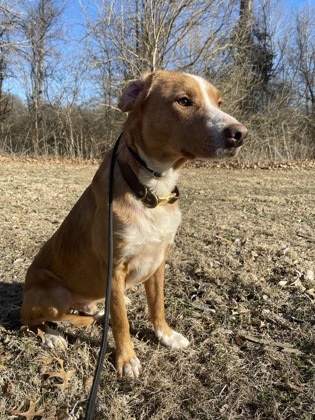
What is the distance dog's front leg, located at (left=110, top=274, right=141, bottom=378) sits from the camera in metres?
2.30

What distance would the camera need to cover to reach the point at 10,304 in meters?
3.15

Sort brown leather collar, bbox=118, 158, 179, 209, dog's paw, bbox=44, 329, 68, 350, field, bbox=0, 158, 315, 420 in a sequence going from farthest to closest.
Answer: dog's paw, bbox=44, 329, 68, 350 → brown leather collar, bbox=118, 158, 179, 209 → field, bbox=0, 158, 315, 420

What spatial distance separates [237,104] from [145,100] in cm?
1491

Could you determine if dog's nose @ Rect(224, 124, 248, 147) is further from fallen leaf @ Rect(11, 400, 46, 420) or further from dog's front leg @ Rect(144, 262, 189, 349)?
fallen leaf @ Rect(11, 400, 46, 420)

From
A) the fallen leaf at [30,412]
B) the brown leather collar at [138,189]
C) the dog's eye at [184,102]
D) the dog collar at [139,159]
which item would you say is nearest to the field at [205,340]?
the fallen leaf at [30,412]

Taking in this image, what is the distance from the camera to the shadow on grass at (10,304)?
288 centimetres

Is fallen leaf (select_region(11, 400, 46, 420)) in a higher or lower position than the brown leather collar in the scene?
lower

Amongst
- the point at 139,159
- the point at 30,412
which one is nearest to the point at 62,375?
the point at 30,412

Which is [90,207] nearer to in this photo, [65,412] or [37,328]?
[37,328]

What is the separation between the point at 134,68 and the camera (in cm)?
1431

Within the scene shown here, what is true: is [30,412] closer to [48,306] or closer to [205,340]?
[48,306]

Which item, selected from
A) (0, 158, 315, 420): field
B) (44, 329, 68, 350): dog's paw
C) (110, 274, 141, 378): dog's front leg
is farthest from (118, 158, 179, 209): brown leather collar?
(44, 329, 68, 350): dog's paw

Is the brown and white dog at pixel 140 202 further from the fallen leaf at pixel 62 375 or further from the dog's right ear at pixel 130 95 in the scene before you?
the fallen leaf at pixel 62 375

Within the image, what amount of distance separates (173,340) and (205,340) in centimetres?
24
